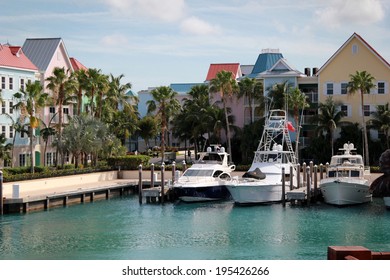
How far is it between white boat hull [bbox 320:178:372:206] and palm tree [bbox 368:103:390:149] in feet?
45.1

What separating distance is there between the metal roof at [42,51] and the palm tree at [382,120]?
2347 cm

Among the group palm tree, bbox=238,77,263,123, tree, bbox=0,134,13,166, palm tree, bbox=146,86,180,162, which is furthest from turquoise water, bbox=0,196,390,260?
palm tree, bbox=238,77,263,123

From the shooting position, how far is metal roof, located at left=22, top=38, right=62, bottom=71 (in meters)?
54.2

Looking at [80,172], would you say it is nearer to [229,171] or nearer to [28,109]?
[28,109]

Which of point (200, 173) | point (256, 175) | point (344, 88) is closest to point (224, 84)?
point (344, 88)

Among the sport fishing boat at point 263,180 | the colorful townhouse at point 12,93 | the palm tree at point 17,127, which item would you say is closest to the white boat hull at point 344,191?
the sport fishing boat at point 263,180

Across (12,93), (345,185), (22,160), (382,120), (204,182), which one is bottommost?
Result: (345,185)

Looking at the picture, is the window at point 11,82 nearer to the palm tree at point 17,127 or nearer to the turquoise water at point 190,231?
the palm tree at point 17,127

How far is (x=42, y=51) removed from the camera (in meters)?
54.8

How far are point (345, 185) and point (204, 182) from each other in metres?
7.77

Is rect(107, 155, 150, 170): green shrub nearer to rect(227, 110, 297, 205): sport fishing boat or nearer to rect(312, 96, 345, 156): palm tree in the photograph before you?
rect(227, 110, 297, 205): sport fishing boat

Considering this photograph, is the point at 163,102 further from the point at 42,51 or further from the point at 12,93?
the point at 12,93

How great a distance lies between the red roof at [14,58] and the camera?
49.3 m
